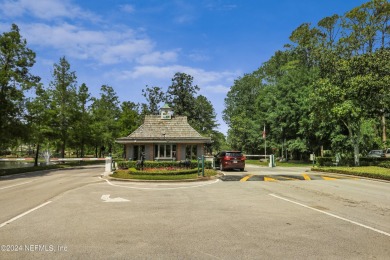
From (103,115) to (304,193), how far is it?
5117 cm

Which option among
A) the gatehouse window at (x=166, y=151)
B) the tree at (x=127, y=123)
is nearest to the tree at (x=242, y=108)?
the tree at (x=127, y=123)

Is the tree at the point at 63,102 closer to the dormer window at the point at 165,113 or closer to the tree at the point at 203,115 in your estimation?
the dormer window at the point at 165,113

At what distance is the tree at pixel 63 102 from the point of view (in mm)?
37594

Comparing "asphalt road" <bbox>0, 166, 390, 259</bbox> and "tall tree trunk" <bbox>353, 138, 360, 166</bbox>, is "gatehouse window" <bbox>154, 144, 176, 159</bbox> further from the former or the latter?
"asphalt road" <bbox>0, 166, 390, 259</bbox>

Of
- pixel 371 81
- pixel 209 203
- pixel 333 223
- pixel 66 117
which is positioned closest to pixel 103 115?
pixel 66 117

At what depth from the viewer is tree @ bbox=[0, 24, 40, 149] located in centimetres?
2659

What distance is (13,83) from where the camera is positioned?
27656mm

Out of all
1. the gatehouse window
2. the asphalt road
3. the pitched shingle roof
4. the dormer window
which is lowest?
the asphalt road

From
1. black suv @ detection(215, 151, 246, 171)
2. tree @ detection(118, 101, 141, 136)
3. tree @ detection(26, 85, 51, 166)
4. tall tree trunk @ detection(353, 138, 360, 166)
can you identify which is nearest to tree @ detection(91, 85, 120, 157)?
tree @ detection(118, 101, 141, 136)

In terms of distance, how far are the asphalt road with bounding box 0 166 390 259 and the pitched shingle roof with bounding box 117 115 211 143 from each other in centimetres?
1873

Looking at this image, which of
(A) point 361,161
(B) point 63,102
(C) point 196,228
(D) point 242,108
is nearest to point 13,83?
(B) point 63,102

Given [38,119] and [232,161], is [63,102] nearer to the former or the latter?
[38,119]

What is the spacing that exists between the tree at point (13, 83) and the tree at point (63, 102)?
7.93 meters

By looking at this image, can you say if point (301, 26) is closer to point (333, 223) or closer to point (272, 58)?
point (272, 58)
